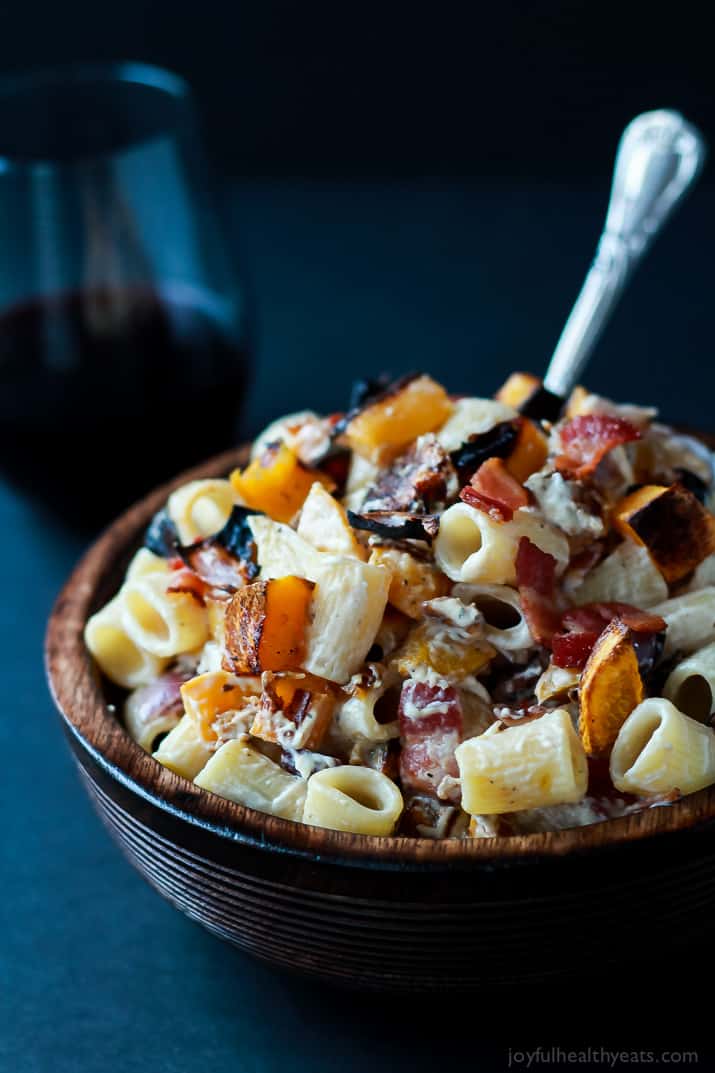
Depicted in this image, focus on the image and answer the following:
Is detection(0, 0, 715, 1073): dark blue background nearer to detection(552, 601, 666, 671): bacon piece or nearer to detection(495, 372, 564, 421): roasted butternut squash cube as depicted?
detection(552, 601, 666, 671): bacon piece

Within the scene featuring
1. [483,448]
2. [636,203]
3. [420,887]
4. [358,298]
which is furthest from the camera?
[358,298]

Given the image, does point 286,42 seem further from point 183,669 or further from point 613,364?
point 183,669

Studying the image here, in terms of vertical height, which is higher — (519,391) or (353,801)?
(519,391)

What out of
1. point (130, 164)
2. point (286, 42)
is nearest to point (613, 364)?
point (130, 164)

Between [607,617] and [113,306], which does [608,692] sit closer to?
[607,617]

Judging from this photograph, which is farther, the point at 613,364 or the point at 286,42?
the point at 286,42

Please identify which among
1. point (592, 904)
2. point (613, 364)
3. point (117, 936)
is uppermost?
point (592, 904)

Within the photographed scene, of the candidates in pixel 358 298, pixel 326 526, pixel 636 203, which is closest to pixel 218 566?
pixel 326 526
